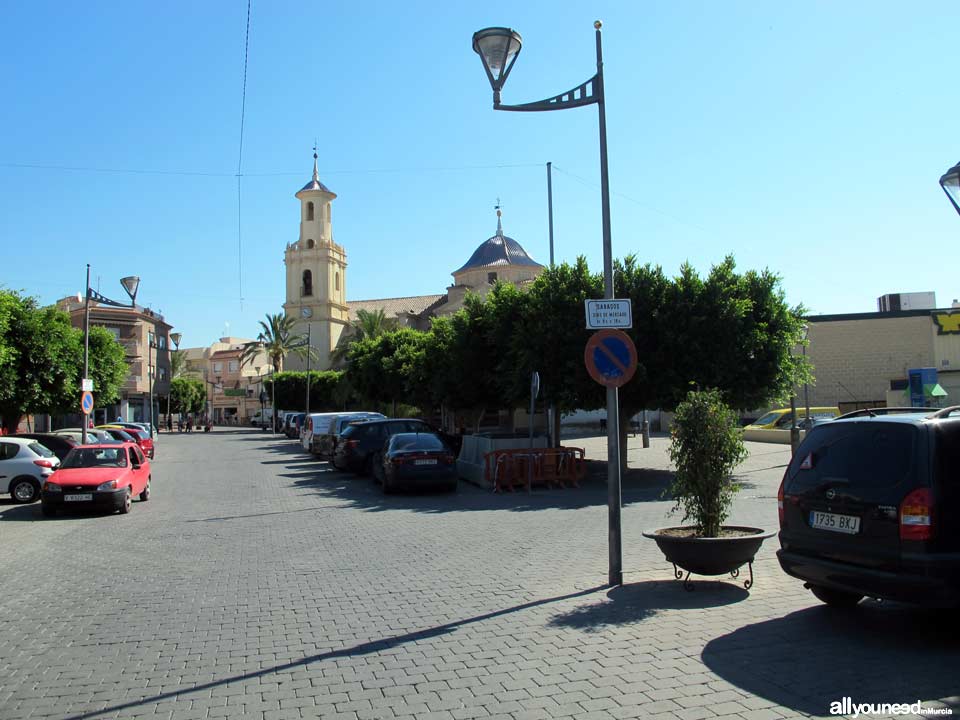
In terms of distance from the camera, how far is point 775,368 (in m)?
19.6

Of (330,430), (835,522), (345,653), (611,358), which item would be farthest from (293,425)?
(835,522)

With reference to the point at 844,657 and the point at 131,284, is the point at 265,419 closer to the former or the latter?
the point at 131,284

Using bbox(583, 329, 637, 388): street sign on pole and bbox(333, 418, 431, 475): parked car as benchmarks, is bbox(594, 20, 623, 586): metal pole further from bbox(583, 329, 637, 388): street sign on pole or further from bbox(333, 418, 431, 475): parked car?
bbox(333, 418, 431, 475): parked car

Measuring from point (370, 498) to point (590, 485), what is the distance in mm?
5388

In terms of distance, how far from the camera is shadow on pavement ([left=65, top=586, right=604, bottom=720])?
5051mm

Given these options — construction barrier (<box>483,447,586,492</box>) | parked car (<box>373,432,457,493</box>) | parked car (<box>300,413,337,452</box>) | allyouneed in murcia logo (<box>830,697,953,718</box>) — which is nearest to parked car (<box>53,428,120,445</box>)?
parked car (<box>300,413,337,452</box>)

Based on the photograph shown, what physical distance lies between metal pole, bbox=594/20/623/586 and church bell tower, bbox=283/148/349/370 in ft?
268

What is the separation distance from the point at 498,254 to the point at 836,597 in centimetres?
6499

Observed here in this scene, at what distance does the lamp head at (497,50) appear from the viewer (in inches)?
339

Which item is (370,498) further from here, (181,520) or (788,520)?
(788,520)

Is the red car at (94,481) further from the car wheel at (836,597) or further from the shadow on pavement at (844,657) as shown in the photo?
the car wheel at (836,597)

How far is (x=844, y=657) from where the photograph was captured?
5609 mm

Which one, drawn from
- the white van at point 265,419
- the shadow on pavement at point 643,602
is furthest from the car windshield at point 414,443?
the white van at point 265,419

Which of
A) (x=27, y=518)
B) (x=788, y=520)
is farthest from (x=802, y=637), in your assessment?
(x=27, y=518)
